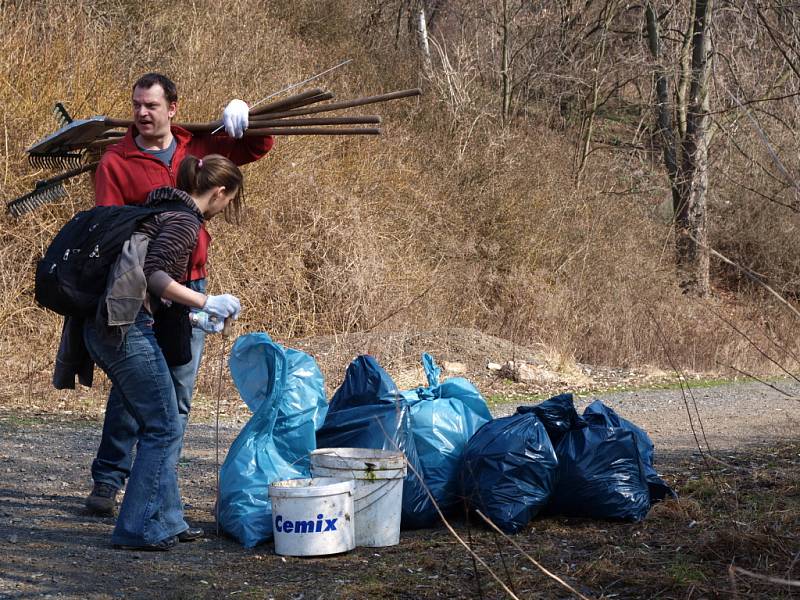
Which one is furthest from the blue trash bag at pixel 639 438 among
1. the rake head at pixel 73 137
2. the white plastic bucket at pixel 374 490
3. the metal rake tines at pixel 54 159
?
the metal rake tines at pixel 54 159

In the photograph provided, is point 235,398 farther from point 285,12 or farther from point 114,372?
point 285,12

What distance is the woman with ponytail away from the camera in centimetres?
372

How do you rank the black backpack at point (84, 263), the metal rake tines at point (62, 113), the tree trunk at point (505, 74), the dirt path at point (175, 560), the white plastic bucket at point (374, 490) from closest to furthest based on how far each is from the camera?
the dirt path at point (175, 560) → the black backpack at point (84, 263) → the white plastic bucket at point (374, 490) → the metal rake tines at point (62, 113) → the tree trunk at point (505, 74)

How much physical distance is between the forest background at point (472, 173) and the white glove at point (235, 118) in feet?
12.1

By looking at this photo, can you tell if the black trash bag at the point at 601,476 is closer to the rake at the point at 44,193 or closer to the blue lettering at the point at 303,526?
the blue lettering at the point at 303,526

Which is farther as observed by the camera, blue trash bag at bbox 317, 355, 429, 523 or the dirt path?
blue trash bag at bbox 317, 355, 429, 523

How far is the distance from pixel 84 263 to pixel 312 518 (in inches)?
53.1

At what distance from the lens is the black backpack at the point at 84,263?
370 cm

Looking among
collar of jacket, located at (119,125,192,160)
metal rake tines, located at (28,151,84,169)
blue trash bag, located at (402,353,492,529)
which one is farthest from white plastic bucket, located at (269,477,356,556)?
metal rake tines, located at (28,151,84,169)

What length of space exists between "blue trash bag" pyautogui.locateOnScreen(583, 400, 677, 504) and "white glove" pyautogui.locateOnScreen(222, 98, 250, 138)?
7.08ft

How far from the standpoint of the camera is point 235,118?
462 centimetres

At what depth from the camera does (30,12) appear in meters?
11.8

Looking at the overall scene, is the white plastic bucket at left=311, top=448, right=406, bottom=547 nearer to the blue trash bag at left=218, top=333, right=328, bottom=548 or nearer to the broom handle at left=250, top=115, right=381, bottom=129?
the blue trash bag at left=218, top=333, right=328, bottom=548

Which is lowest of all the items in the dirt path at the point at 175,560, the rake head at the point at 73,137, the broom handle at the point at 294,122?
the dirt path at the point at 175,560
